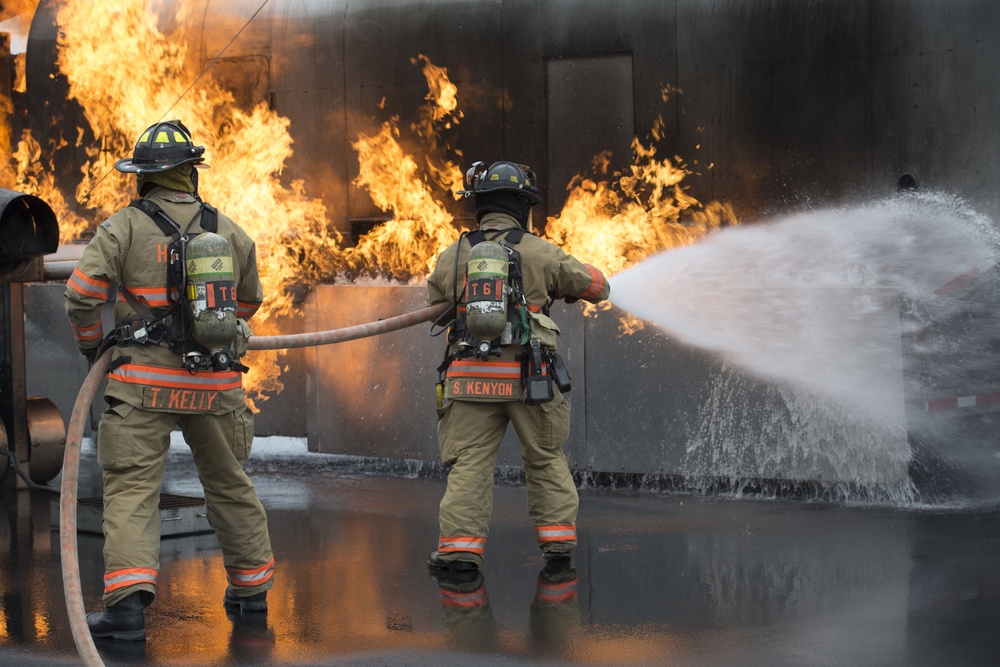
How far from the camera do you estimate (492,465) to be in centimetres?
607

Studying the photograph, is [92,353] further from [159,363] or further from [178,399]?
[178,399]

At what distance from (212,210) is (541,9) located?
4648 millimetres

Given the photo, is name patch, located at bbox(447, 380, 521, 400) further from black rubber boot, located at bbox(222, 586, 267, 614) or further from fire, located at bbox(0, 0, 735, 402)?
fire, located at bbox(0, 0, 735, 402)

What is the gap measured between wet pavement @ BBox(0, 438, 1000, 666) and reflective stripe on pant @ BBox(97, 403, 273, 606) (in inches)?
11.3

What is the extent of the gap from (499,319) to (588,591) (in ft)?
4.12

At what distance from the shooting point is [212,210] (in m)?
5.19

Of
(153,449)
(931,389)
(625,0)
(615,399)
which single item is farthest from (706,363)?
(153,449)

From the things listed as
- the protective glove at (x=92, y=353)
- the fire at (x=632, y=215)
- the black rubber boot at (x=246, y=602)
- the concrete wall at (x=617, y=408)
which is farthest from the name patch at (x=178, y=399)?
the fire at (x=632, y=215)

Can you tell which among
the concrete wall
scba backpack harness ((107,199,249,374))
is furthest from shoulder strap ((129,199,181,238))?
the concrete wall

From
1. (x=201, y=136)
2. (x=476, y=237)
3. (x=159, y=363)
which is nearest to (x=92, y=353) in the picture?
(x=159, y=363)

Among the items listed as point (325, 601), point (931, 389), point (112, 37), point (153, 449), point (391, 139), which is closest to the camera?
point (153, 449)

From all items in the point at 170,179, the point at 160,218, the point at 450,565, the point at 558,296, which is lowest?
the point at 450,565

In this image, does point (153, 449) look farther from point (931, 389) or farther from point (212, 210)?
point (931, 389)

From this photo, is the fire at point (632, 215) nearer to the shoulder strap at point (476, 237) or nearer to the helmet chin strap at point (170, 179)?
the shoulder strap at point (476, 237)
